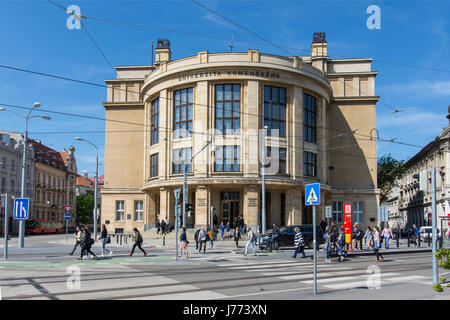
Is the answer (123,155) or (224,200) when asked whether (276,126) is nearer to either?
(224,200)

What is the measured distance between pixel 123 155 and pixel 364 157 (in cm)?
2740

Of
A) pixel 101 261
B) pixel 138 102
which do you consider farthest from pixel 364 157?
pixel 101 261

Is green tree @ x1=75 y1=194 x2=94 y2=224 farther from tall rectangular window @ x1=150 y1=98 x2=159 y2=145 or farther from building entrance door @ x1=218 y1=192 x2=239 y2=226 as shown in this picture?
building entrance door @ x1=218 y1=192 x2=239 y2=226

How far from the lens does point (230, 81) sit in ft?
132

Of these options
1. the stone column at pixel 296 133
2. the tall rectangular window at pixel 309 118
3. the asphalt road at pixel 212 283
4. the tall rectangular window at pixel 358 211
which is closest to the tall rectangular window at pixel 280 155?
the stone column at pixel 296 133

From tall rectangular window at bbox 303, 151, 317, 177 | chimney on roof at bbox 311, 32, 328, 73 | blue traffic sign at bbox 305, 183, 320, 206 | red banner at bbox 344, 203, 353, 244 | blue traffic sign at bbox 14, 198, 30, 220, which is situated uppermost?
chimney on roof at bbox 311, 32, 328, 73

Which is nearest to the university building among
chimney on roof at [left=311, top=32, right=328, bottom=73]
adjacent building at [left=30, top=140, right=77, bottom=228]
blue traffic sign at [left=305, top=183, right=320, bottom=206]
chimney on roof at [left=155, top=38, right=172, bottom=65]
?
chimney on roof at [left=311, top=32, right=328, bottom=73]

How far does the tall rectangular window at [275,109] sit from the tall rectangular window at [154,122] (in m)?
11.4

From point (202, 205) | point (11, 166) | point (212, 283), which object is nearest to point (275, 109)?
point (202, 205)

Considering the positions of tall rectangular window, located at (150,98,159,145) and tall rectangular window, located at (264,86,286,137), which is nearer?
tall rectangular window, located at (264,86,286,137)

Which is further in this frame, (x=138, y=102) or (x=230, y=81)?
(x=138, y=102)

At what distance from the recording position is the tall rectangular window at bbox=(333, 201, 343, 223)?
49.9 metres

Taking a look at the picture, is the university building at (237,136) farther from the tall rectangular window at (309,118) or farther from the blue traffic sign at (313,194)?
the blue traffic sign at (313,194)

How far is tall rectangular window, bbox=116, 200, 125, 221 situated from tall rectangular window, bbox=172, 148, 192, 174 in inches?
486
